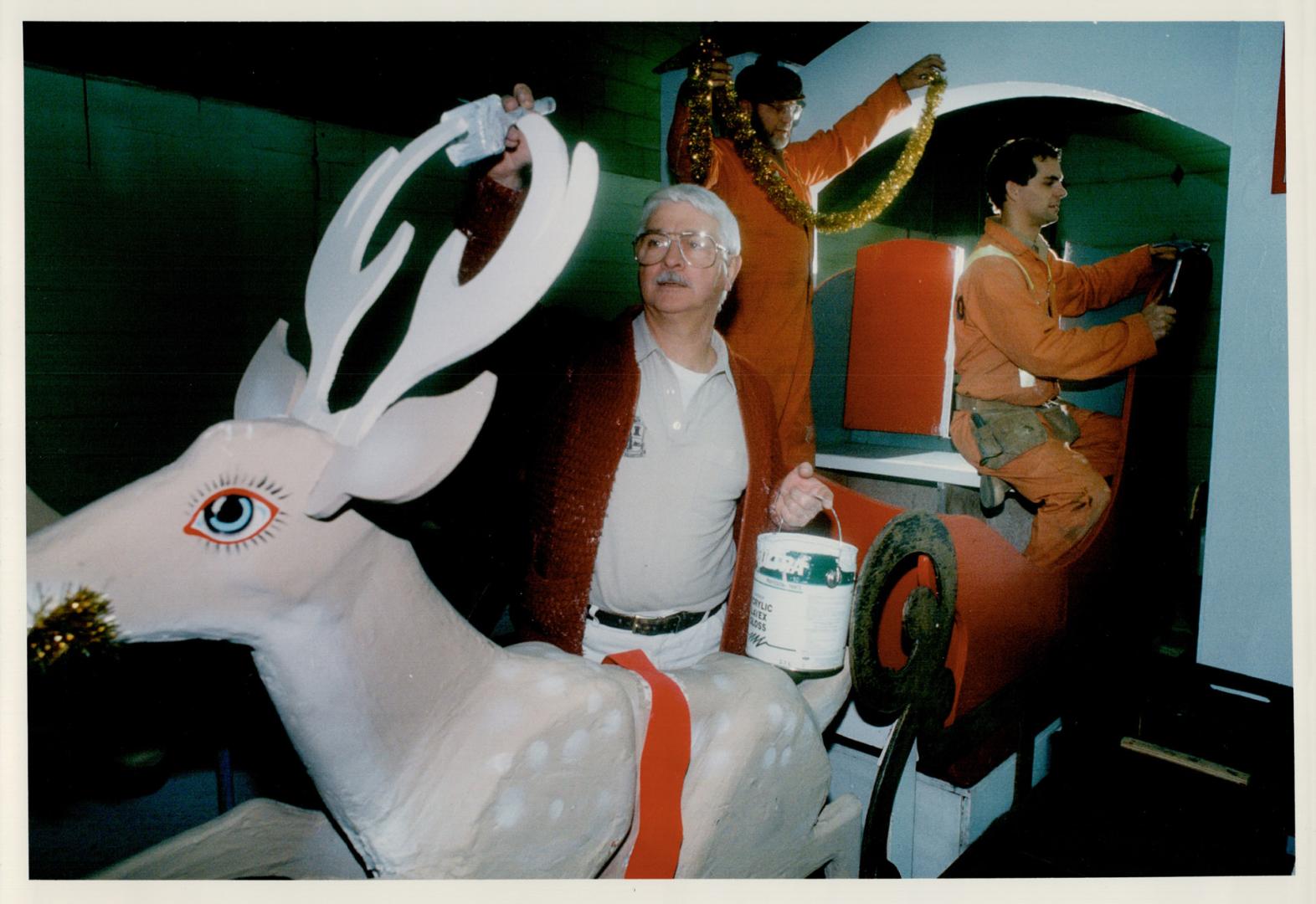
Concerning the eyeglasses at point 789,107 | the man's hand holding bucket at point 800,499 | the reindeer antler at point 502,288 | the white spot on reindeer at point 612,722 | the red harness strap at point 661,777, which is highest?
the eyeglasses at point 789,107

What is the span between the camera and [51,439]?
1.01 m

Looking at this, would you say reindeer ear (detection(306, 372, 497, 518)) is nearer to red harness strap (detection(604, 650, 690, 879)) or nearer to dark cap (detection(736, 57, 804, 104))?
red harness strap (detection(604, 650, 690, 879))

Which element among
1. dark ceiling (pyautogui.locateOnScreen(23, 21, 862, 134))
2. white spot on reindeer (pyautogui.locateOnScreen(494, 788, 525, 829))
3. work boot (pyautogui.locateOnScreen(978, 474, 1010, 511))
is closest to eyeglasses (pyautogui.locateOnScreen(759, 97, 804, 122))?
dark ceiling (pyautogui.locateOnScreen(23, 21, 862, 134))

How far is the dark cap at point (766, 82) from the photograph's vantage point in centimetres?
131

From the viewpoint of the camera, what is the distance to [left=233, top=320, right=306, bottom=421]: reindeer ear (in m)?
0.88

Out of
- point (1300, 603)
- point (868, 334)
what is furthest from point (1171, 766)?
point (868, 334)

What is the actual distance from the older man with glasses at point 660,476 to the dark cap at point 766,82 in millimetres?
334

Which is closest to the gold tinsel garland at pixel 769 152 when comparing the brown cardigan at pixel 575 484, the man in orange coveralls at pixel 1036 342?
the man in orange coveralls at pixel 1036 342

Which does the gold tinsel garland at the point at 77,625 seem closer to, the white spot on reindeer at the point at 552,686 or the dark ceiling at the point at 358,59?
the white spot on reindeer at the point at 552,686

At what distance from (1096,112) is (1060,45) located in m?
0.14

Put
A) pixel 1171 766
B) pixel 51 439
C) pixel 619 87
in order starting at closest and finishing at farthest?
pixel 51 439 → pixel 619 87 → pixel 1171 766

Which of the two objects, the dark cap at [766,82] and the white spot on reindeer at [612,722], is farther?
the dark cap at [766,82]

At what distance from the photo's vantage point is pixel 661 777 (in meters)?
0.96

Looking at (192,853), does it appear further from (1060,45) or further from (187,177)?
(1060,45)
